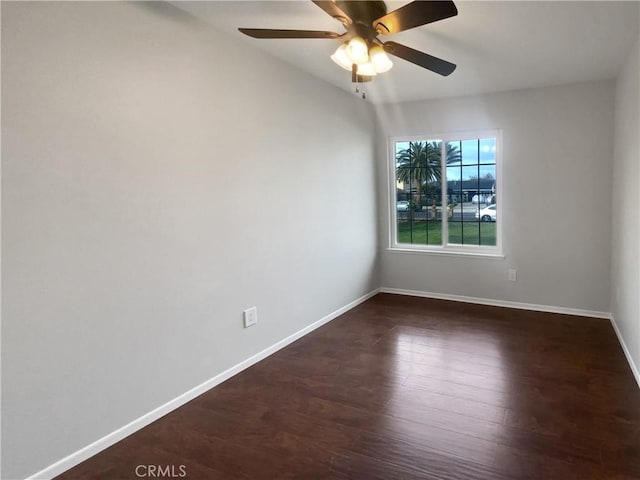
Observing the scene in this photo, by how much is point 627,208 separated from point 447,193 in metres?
1.89

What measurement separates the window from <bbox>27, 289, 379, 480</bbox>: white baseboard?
6.57ft

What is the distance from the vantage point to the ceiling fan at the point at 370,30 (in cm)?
184

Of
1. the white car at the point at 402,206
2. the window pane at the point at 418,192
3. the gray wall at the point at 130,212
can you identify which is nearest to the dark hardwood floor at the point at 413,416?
the gray wall at the point at 130,212

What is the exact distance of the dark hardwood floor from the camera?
1.94 m

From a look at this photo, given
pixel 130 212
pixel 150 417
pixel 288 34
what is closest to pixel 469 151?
pixel 288 34

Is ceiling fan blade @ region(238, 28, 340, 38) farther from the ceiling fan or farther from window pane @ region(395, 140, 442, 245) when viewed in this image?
window pane @ region(395, 140, 442, 245)

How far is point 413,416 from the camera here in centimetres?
234

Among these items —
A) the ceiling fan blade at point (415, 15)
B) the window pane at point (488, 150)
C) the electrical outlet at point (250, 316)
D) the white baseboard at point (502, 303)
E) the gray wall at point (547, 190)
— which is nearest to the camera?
the ceiling fan blade at point (415, 15)

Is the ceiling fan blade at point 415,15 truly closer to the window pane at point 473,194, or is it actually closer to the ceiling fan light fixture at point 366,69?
the ceiling fan light fixture at point 366,69

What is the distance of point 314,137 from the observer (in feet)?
12.2

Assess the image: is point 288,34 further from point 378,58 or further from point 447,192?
point 447,192

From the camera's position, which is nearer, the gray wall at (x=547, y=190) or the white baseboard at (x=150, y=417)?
the white baseboard at (x=150, y=417)

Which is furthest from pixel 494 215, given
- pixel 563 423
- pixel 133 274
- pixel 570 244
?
pixel 133 274

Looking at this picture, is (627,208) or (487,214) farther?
(487,214)
